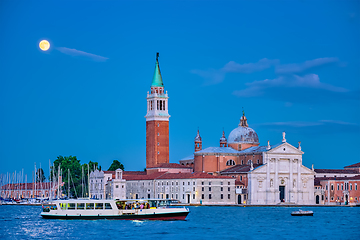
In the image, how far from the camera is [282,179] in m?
92.4

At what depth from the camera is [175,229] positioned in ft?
168

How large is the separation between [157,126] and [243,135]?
11.1 m

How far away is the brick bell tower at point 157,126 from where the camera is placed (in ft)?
334

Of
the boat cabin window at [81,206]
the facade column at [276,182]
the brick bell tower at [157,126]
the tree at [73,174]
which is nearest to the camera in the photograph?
the boat cabin window at [81,206]

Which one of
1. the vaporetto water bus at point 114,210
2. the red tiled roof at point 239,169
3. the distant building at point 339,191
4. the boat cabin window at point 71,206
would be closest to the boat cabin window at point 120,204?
the vaporetto water bus at point 114,210

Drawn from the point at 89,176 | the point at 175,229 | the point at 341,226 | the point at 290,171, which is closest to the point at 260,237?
the point at 175,229

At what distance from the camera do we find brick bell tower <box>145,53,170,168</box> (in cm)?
10188

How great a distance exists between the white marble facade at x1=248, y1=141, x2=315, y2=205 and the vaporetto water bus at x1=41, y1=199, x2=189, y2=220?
3382 cm

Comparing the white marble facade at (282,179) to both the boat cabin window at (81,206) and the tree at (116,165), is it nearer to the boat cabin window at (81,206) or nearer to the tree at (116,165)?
the tree at (116,165)

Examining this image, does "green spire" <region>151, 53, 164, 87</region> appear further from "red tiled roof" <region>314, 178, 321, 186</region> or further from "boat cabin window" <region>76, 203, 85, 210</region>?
"boat cabin window" <region>76, 203, 85, 210</region>

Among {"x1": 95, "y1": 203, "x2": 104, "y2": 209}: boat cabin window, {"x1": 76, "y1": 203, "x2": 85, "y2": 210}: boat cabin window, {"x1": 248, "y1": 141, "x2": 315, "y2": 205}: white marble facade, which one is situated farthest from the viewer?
{"x1": 248, "y1": 141, "x2": 315, "y2": 205}: white marble facade

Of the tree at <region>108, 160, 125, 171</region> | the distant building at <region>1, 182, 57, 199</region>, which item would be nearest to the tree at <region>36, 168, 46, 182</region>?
the distant building at <region>1, 182, 57, 199</region>

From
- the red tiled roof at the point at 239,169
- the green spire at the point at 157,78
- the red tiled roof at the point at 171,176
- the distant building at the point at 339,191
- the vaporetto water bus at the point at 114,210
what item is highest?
the green spire at the point at 157,78

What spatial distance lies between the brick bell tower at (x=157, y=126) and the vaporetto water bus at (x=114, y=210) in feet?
143
